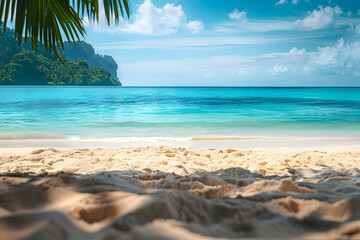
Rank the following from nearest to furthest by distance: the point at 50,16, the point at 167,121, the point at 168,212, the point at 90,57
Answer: the point at 168,212 < the point at 50,16 < the point at 167,121 < the point at 90,57

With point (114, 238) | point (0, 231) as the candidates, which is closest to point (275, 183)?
point (114, 238)

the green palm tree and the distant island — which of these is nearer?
the green palm tree

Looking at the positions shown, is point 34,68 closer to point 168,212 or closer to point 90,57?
point 90,57

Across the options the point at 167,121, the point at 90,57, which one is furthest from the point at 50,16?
the point at 90,57

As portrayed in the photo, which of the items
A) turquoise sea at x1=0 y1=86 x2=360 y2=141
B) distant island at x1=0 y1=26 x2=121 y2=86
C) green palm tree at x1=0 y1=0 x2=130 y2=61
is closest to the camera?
green palm tree at x1=0 y1=0 x2=130 y2=61

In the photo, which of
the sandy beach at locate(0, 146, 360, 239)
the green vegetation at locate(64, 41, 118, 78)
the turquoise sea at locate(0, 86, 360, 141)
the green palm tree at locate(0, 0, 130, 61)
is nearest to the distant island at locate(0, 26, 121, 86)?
the green vegetation at locate(64, 41, 118, 78)

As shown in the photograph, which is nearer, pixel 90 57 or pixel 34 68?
pixel 34 68

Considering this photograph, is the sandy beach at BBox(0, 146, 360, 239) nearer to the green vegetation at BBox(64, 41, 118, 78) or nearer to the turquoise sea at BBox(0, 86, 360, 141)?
the turquoise sea at BBox(0, 86, 360, 141)

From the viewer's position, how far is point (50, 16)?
2.34 metres

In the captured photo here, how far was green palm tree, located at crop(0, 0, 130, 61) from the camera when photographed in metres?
2.05

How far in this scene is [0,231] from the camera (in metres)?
0.79

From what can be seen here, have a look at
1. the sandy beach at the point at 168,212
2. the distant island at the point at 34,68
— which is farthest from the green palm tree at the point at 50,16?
the distant island at the point at 34,68

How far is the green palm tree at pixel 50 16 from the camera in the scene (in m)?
2.05

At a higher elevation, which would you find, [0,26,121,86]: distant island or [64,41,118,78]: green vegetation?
[64,41,118,78]: green vegetation
